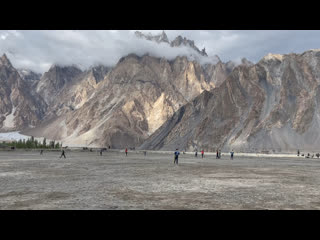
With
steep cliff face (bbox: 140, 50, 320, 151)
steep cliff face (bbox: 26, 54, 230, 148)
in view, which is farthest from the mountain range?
steep cliff face (bbox: 26, 54, 230, 148)

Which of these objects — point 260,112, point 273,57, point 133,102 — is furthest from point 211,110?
point 133,102

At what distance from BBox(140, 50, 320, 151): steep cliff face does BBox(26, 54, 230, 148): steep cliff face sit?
35.8 m

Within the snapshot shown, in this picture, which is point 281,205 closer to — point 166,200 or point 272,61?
point 166,200

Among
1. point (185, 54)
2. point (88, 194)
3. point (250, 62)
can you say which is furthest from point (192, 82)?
point (88, 194)

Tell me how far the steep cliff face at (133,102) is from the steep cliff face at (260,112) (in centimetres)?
3585

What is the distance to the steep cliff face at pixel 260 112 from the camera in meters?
86.5

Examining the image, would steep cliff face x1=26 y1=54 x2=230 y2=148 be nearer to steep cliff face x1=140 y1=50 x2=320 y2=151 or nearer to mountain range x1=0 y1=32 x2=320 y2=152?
mountain range x1=0 y1=32 x2=320 y2=152

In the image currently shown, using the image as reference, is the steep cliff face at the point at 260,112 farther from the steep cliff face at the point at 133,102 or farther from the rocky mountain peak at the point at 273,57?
the steep cliff face at the point at 133,102

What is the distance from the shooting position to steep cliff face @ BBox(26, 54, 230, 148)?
14875 cm

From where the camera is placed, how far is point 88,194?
1084 cm

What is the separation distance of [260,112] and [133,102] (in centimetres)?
7827
